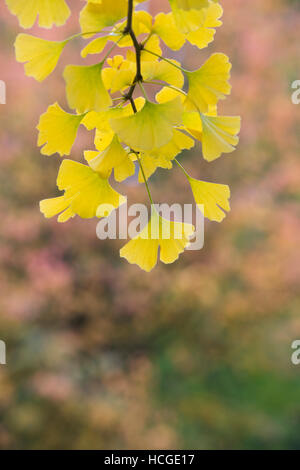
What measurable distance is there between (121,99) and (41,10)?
2.2 inches

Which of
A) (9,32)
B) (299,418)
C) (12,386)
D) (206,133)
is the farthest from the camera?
(299,418)

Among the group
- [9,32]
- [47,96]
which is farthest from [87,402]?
[9,32]

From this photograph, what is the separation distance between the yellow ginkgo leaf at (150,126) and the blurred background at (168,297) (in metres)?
1.93

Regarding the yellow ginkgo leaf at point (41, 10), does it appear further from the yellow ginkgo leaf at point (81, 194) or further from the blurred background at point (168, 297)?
the blurred background at point (168, 297)

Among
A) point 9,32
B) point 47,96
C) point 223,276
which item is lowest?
point 223,276

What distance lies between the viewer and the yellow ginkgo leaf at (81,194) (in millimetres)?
275

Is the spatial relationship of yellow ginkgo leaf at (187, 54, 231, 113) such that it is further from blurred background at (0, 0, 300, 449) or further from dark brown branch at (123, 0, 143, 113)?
blurred background at (0, 0, 300, 449)

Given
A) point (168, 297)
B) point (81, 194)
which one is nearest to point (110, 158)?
point (81, 194)

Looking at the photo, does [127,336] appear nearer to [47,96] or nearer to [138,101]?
[47,96]

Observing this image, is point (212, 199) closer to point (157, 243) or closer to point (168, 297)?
point (157, 243)

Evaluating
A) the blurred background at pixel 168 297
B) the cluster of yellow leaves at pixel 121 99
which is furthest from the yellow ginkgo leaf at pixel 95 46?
the blurred background at pixel 168 297

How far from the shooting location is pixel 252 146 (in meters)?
2.44

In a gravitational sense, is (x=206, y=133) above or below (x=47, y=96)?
below

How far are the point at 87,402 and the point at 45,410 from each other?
0.18 metres
